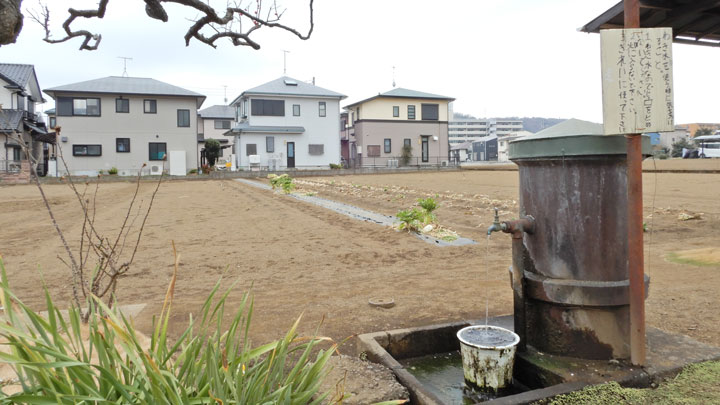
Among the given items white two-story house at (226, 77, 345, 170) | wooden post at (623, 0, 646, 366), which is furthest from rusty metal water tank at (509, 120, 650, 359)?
white two-story house at (226, 77, 345, 170)

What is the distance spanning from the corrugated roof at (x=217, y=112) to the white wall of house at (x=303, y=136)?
1850 centimetres

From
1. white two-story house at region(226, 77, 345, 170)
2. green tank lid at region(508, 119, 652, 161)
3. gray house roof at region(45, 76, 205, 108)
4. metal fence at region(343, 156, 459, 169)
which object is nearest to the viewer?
green tank lid at region(508, 119, 652, 161)

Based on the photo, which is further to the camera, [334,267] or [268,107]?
[268,107]

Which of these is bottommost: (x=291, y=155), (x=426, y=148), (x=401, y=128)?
(x=291, y=155)

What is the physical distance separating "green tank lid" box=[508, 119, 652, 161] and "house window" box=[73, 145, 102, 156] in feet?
126

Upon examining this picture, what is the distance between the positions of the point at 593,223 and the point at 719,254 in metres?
4.71

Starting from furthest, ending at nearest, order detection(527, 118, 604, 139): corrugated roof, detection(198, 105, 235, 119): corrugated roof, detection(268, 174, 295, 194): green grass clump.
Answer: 1. detection(198, 105, 235, 119): corrugated roof
2. detection(268, 174, 295, 194): green grass clump
3. detection(527, 118, 604, 139): corrugated roof

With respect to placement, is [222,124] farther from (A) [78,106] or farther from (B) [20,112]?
(B) [20,112]

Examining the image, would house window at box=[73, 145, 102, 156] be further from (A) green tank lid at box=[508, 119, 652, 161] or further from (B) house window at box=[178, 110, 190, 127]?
(A) green tank lid at box=[508, 119, 652, 161]

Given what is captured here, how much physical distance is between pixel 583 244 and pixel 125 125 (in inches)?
1534

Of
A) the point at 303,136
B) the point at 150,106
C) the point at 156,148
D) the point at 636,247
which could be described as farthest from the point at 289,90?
the point at 636,247

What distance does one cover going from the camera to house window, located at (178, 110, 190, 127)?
3756 cm

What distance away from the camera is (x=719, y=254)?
6102 mm

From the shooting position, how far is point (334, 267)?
645 cm
